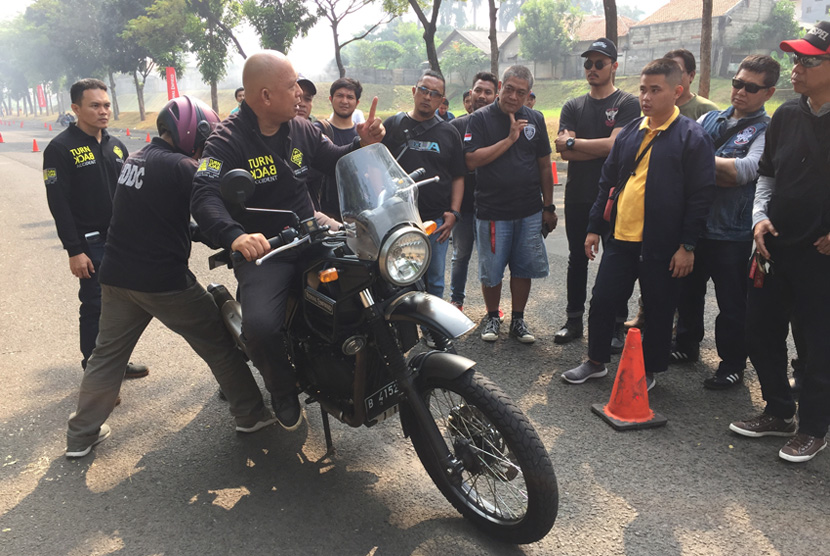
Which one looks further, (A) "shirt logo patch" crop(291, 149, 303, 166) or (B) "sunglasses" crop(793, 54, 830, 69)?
(A) "shirt logo patch" crop(291, 149, 303, 166)

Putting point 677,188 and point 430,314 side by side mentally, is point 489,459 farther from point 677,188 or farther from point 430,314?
point 677,188

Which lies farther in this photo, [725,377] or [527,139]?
[527,139]

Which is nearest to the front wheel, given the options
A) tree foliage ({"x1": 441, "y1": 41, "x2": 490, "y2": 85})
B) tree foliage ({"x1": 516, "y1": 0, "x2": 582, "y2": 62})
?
tree foliage ({"x1": 516, "y1": 0, "x2": 582, "y2": 62})

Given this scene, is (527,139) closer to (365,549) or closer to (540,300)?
(540,300)

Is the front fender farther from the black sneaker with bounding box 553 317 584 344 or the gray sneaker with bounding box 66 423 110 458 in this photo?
the black sneaker with bounding box 553 317 584 344

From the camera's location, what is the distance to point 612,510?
279cm

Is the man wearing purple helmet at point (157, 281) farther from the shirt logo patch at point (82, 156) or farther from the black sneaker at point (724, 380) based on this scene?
the black sneaker at point (724, 380)

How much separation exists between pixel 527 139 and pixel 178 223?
2.68 metres

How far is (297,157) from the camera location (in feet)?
10.8

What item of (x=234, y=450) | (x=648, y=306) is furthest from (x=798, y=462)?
(x=234, y=450)

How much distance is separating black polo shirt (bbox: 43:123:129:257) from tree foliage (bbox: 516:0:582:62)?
62773 millimetres

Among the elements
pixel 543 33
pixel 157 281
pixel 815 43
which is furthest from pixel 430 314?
pixel 543 33

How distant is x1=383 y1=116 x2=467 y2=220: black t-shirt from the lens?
4680 mm

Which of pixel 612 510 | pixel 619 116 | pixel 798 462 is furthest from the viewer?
pixel 619 116
